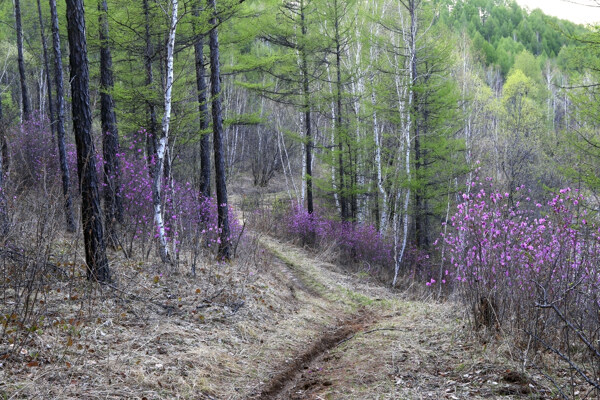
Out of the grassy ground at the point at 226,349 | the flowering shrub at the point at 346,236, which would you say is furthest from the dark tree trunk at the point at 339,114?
the grassy ground at the point at 226,349

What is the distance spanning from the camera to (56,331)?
15.0ft

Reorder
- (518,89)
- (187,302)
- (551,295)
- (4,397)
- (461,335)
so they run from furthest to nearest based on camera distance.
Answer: (518,89), (187,302), (461,335), (551,295), (4,397)

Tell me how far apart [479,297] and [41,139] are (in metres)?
13.2

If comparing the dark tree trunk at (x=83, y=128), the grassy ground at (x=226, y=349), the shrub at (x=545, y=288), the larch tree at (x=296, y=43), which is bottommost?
the grassy ground at (x=226, y=349)

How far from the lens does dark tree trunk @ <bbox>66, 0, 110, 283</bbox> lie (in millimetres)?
5805

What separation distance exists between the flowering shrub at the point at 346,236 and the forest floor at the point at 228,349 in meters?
5.85

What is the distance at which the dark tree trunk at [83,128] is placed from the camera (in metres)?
5.80

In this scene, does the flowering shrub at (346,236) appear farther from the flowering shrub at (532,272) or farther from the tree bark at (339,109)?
the flowering shrub at (532,272)

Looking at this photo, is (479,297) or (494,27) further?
(494,27)

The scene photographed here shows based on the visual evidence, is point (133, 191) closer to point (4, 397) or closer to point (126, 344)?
point (126, 344)

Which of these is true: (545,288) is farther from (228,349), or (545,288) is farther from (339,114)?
(339,114)

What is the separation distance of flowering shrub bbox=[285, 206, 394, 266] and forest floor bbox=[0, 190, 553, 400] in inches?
230

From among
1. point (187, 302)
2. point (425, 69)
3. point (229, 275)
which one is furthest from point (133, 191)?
point (425, 69)

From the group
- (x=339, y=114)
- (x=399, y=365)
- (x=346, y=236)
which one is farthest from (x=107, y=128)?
(x=339, y=114)
